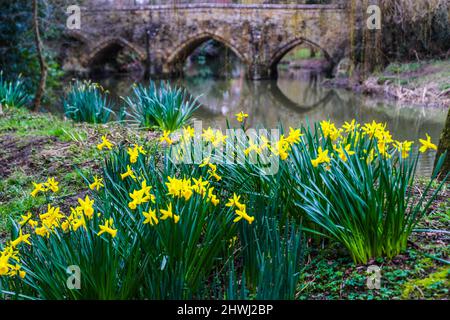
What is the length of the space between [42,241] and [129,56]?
1026 inches

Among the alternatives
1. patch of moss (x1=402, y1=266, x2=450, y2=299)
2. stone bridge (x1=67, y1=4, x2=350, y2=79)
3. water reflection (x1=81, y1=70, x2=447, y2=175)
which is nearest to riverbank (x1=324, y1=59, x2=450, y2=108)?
water reflection (x1=81, y1=70, x2=447, y2=175)

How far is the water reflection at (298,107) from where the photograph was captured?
420 inches

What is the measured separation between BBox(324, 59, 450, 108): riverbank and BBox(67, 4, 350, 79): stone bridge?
3378 mm

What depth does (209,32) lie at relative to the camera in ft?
75.1

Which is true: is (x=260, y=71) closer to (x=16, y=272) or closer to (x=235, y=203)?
(x=235, y=203)

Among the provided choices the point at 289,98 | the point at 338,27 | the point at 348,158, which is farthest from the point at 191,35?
the point at 348,158

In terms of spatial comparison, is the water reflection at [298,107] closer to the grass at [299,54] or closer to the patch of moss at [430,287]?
the patch of moss at [430,287]

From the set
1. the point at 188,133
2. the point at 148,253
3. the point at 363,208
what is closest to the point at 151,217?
the point at 148,253

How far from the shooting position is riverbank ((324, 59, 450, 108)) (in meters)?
13.1

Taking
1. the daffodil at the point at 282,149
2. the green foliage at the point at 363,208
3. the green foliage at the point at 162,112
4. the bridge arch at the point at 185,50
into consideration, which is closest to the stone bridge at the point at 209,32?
the bridge arch at the point at 185,50

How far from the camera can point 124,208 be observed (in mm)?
2725

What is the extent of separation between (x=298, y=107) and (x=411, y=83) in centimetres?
292

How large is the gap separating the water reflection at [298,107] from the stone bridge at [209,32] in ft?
4.87
